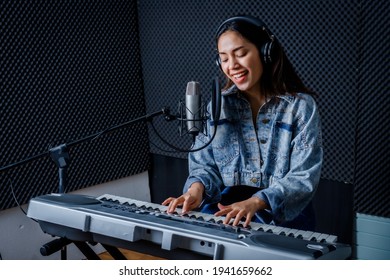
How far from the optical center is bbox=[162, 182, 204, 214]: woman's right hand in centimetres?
135

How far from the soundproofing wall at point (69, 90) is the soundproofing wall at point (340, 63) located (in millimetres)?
409

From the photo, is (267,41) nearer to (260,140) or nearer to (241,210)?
(260,140)

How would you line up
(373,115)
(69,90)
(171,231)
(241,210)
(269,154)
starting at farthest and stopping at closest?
(69,90) → (373,115) → (269,154) → (241,210) → (171,231)

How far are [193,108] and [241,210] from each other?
34cm

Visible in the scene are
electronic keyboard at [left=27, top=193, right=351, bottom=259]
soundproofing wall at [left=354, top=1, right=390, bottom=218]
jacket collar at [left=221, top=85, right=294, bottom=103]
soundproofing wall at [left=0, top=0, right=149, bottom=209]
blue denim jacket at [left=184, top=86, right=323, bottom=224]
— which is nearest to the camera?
electronic keyboard at [left=27, top=193, right=351, bottom=259]

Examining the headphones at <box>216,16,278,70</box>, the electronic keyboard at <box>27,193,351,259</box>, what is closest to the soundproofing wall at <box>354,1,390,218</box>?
the headphones at <box>216,16,278,70</box>

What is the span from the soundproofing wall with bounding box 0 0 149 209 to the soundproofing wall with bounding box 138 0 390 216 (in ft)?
1.34

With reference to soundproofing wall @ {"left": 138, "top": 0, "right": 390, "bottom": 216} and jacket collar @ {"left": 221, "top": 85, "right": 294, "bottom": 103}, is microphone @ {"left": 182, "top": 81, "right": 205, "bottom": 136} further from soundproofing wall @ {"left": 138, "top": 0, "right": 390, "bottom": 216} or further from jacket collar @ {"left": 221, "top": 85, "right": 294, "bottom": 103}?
soundproofing wall @ {"left": 138, "top": 0, "right": 390, "bottom": 216}

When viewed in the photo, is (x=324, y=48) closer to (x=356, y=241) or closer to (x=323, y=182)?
(x=323, y=182)

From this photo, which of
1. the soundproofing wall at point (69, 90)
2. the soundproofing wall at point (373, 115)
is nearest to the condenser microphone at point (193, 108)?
the soundproofing wall at point (373, 115)

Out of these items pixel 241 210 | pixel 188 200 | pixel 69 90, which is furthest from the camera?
pixel 69 90

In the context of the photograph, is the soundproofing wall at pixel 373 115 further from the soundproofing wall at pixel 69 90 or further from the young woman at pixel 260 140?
the soundproofing wall at pixel 69 90

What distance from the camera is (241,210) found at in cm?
126

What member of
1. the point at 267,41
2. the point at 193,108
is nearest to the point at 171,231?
the point at 193,108
